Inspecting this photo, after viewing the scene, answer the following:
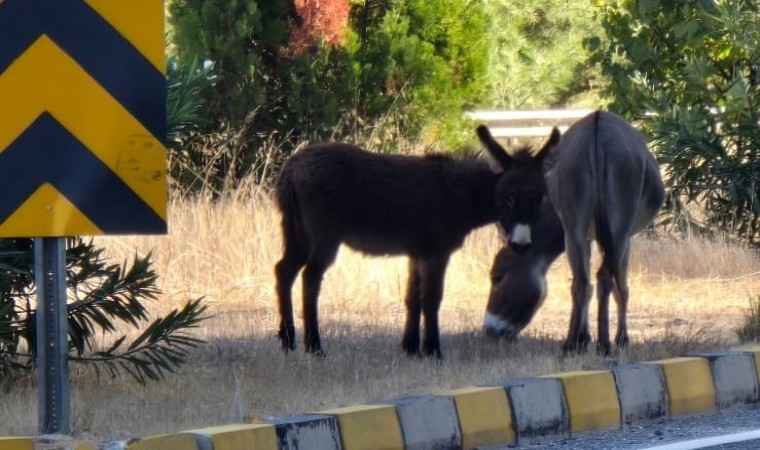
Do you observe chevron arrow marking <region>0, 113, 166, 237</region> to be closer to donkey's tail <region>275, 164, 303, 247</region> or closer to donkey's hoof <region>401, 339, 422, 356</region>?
donkey's tail <region>275, 164, 303, 247</region>

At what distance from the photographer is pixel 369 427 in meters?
5.82

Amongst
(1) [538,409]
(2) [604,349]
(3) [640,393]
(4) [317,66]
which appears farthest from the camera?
(4) [317,66]

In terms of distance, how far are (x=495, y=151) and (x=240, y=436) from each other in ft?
11.9

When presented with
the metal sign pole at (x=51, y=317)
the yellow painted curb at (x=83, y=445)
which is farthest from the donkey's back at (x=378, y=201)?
the yellow painted curb at (x=83, y=445)

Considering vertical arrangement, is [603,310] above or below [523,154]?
below

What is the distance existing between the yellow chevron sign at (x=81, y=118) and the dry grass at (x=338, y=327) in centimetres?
107

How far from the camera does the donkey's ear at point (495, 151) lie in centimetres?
845

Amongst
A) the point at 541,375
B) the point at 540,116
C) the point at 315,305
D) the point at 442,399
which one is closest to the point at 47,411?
the point at 442,399

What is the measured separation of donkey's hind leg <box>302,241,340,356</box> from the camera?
27.9 ft

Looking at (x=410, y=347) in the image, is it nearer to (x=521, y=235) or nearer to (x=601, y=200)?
(x=521, y=235)

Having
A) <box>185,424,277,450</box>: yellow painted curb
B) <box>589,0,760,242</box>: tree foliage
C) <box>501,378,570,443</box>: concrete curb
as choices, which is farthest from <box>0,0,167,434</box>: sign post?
<box>589,0,760,242</box>: tree foliage

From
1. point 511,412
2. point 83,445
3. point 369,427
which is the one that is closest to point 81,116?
point 83,445

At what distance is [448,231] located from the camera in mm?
8617

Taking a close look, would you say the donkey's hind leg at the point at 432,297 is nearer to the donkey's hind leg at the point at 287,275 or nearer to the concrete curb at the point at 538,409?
the donkey's hind leg at the point at 287,275
